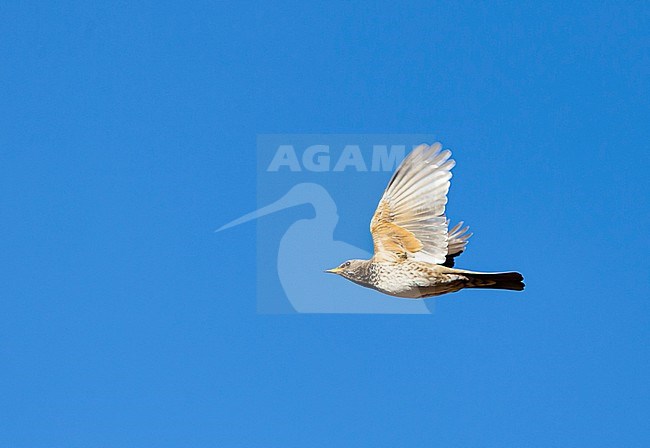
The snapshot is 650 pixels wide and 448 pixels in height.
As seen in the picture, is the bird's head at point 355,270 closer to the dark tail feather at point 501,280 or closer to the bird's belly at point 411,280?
the bird's belly at point 411,280

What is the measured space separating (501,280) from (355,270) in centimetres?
117

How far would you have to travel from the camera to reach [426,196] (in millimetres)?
8438

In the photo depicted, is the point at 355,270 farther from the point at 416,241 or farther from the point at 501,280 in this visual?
the point at 501,280

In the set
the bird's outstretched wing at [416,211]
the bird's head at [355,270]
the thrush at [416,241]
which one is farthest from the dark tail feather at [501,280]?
the bird's head at [355,270]

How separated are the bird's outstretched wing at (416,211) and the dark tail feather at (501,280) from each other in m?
0.30

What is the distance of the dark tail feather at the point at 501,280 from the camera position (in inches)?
333

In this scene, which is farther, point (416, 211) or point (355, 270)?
point (355, 270)

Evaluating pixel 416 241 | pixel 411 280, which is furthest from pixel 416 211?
pixel 411 280

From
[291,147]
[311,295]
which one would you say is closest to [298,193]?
[291,147]

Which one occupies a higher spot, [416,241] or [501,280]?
[416,241]

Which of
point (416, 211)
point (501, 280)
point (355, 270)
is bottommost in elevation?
point (501, 280)

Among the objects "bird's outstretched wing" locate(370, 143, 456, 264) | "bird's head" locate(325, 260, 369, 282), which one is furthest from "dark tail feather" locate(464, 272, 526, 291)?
"bird's head" locate(325, 260, 369, 282)

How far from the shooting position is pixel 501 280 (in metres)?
8.52

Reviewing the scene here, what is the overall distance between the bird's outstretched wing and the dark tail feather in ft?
0.99
